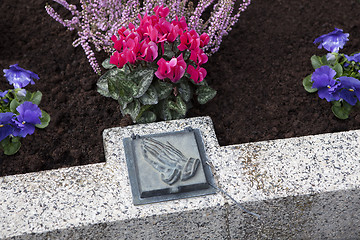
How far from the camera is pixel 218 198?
6.42 feet

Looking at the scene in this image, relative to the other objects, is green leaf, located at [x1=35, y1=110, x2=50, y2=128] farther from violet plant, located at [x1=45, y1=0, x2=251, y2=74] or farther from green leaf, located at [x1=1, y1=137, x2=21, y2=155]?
violet plant, located at [x1=45, y1=0, x2=251, y2=74]

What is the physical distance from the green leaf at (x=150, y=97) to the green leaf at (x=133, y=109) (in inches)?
1.2

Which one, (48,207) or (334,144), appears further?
(334,144)

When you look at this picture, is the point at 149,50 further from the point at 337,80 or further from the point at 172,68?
the point at 337,80

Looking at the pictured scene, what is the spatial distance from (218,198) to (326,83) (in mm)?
875

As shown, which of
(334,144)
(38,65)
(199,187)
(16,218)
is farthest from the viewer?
(38,65)

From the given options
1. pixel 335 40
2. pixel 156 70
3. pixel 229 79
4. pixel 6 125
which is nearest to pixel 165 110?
pixel 156 70

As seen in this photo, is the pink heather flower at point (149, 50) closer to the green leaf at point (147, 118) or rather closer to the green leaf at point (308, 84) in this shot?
the green leaf at point (147, 118)

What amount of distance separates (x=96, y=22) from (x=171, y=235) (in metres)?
1.34

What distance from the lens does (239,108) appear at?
247 centimetres

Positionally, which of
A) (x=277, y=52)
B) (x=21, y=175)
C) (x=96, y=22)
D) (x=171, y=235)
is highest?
(x=96, y=22)

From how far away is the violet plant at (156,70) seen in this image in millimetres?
2105

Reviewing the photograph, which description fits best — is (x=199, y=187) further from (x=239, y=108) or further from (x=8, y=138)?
(x=8, y=138)

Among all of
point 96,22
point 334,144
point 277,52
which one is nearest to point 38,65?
point 96,22
